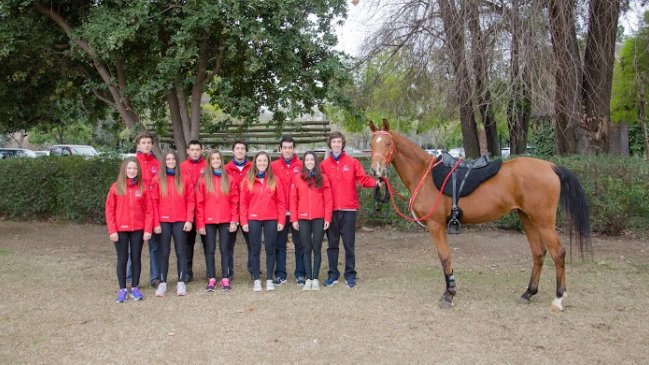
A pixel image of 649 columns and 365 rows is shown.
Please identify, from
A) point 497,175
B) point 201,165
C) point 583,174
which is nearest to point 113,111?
point 201,165

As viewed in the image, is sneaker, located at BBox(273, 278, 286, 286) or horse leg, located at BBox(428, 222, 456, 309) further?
sneaker, located at BBox(273, 278, 286, 286)

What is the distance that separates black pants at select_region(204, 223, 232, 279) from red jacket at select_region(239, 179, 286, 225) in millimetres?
288

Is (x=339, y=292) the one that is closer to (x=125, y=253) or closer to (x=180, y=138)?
(x=125, y=253)

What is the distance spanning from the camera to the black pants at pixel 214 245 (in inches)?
251

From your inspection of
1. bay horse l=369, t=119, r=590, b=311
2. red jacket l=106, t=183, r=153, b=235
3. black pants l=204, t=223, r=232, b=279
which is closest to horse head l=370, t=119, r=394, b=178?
bay horse l=369, t=119, r=590, b=311

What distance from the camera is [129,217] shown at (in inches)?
233

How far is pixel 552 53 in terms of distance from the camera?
849 cm

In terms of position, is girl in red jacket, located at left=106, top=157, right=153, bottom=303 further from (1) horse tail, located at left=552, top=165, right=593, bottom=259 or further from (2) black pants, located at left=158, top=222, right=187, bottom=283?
(1) horse tail, located at left=552, top=165, right=593, bottom=259

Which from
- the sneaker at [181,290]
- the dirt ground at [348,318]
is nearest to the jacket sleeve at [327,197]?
the dirt ground at [348,318]

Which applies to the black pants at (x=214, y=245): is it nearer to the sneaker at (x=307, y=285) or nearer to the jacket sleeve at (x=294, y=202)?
the jacket sleeve at (x=294, y=202)

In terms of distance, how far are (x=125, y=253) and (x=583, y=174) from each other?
762cm

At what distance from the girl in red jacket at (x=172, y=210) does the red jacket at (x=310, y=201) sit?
1.25m

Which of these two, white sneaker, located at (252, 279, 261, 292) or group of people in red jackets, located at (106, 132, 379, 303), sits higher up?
group of people in red jackets, located at (106, 132, 379, 303)

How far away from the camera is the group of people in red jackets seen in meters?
6.17
